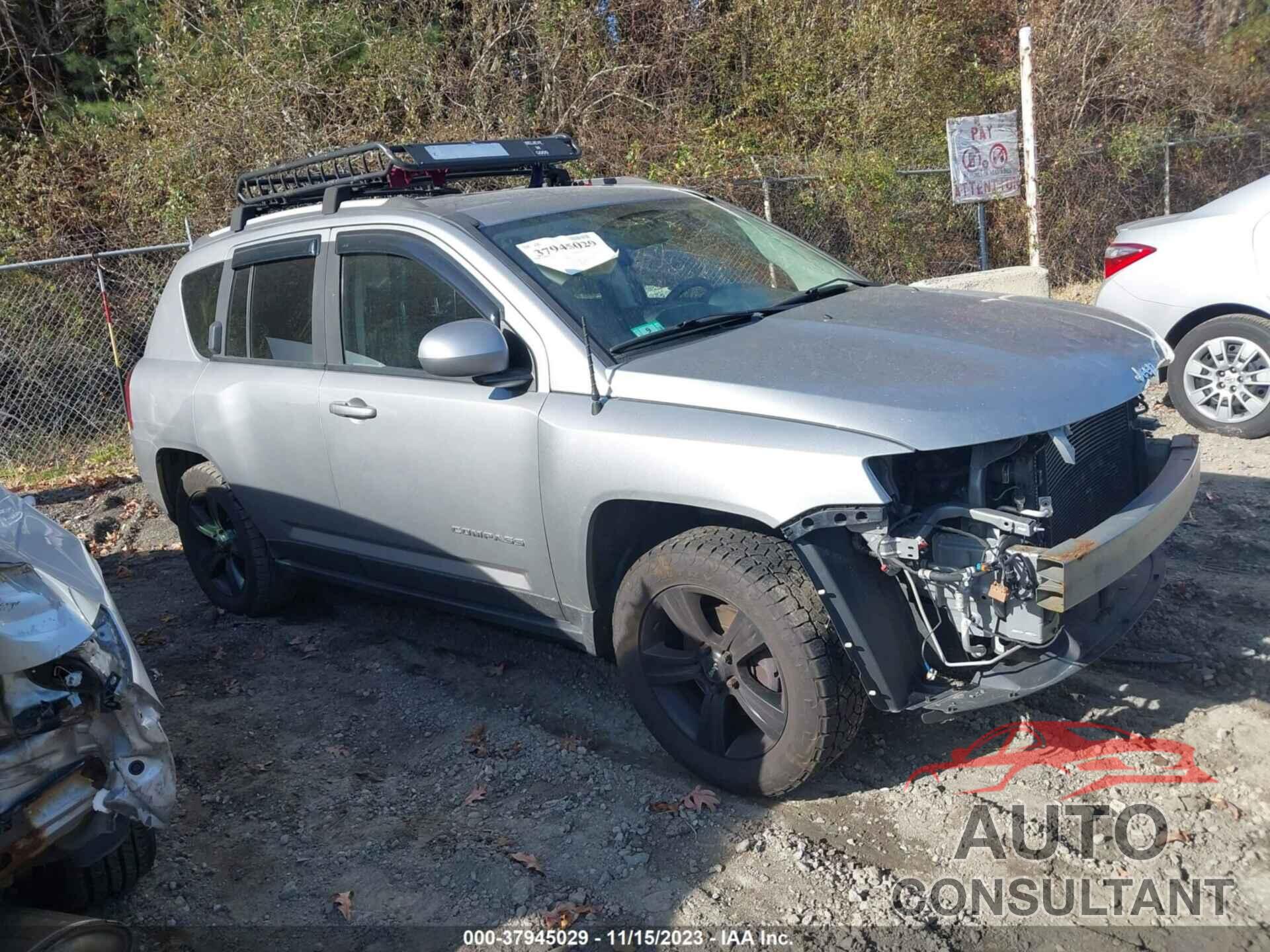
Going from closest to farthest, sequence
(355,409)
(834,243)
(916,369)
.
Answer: (916,369)
(355,409)
(834,243)

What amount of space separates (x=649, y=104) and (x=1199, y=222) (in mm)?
8147

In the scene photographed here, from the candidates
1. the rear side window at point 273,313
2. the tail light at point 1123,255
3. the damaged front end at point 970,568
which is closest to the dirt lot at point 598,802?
the damaged front end at point 970,568

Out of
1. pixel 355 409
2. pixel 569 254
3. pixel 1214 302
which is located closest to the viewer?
pixel 569 254

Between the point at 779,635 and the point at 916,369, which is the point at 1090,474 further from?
the point at 779,635

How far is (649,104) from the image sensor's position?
13750 mm

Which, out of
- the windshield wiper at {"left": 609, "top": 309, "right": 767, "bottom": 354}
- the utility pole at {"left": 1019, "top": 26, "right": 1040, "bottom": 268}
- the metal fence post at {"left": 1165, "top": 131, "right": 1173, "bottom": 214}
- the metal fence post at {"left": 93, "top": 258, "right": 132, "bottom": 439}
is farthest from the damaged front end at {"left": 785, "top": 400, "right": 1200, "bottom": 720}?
the metal fence post at {"left": 1165, "top": 131, "right": 1173, "bottom": 214}

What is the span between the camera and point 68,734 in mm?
2865

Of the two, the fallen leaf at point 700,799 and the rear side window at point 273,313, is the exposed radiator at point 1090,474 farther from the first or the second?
the rear side window at point 273,313

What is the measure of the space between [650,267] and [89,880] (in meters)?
2.77

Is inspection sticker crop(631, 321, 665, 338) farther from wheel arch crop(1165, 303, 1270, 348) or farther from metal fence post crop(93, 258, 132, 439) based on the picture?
metal fence post crop(93, 258, 132, 439)

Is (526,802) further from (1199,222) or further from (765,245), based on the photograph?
(1199,222)

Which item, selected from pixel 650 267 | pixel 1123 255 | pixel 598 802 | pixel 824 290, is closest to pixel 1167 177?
pixel 1123 255

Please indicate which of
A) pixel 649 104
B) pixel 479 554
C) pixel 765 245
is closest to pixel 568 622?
pixel 479 554
